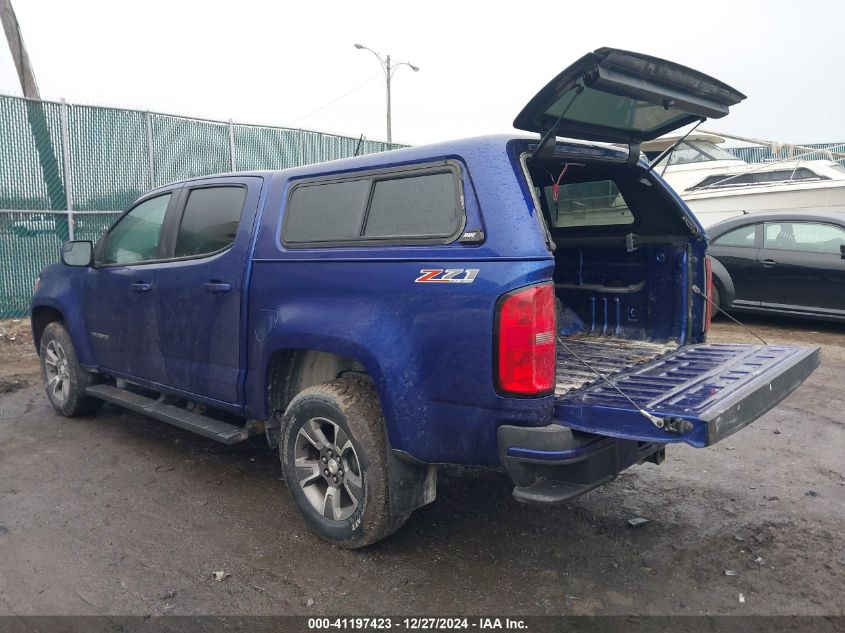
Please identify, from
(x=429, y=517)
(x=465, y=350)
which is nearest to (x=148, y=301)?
(x=429, y=517)

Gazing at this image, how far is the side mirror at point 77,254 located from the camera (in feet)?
16.7

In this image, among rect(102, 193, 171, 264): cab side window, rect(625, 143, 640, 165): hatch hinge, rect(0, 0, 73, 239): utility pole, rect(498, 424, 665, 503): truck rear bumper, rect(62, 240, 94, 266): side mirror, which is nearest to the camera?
rect(498, 424, 665, 503): truck rear bumper

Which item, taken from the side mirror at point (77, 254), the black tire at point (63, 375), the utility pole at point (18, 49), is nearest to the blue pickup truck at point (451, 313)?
the side mirror at point (77, 254)

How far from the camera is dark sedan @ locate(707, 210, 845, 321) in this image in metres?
8.40

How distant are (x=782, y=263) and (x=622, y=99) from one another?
670 cm

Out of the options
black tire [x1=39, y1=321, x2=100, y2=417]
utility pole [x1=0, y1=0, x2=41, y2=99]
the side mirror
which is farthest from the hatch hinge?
utility pole [x1=0, y1=0, x2=41, y2=99]

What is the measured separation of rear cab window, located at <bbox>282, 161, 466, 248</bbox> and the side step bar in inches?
47.1

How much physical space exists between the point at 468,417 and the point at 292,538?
1.37m

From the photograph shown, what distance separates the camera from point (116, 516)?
3.88m

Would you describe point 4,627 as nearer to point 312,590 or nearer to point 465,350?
point 312,590

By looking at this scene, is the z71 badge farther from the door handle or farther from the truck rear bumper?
the door handle

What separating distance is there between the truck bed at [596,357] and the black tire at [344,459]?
0.90m

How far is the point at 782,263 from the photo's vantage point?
873 cm

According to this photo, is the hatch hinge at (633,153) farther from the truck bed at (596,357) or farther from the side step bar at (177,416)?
the side step bar at (177,416)
